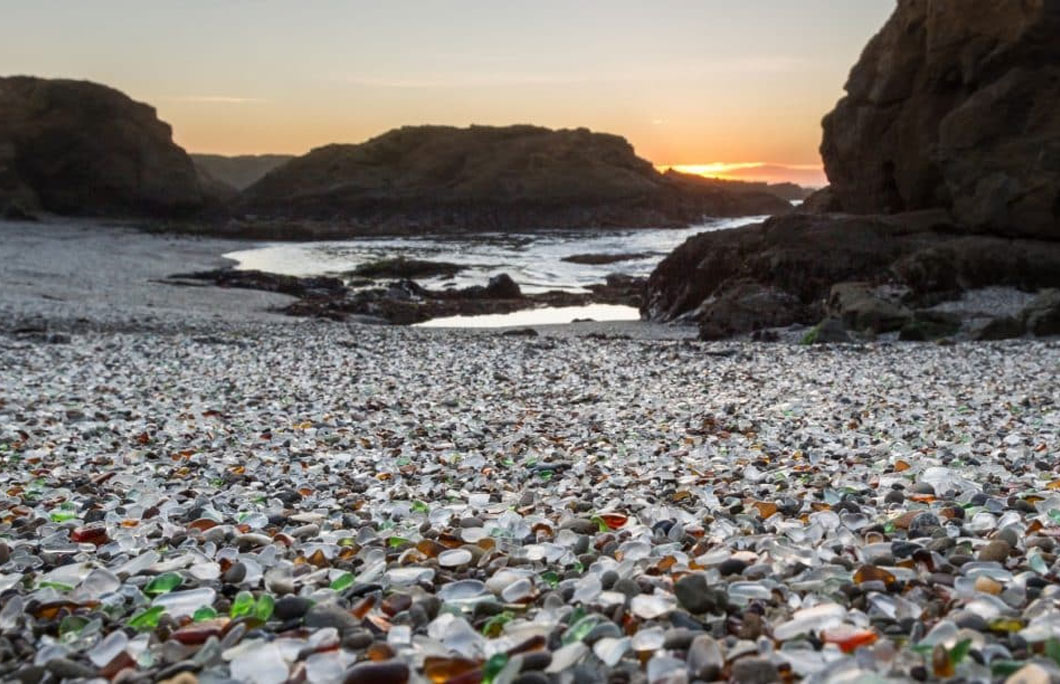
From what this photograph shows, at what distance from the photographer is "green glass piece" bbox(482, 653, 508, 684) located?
2.35 metres

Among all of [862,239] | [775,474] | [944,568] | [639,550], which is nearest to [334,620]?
[639,550]

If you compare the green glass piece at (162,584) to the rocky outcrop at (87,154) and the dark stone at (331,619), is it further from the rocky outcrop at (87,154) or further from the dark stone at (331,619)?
the rocky outcrop at (87,154)

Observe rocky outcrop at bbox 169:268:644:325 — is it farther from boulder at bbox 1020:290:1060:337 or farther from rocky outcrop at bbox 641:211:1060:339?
boulder at bbox 1020:290:1060:337

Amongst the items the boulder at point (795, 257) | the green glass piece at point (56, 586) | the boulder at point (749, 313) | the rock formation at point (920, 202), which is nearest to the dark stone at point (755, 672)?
the green glass piece at point (56, 586)

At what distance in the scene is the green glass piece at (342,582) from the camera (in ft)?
10.3

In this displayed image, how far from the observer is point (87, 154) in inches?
2753

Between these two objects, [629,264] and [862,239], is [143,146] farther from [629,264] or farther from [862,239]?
[862,239]

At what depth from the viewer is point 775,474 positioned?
5230 mm

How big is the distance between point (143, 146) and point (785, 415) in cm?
7534

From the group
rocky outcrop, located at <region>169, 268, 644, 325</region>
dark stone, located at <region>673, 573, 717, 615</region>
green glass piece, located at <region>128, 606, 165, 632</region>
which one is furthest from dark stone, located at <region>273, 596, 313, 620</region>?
rocky outcrop, located at <region>169, 268, 644, 325</region>

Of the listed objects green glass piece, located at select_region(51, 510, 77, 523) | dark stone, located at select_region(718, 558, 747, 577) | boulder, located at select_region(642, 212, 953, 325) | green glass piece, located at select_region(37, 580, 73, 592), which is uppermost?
boulder, located at select_region(642, 212, 953, 325)

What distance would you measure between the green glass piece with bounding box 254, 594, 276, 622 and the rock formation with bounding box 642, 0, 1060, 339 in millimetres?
15327

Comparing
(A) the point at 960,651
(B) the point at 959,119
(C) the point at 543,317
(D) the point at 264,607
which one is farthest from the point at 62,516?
(B) the point at 959,119

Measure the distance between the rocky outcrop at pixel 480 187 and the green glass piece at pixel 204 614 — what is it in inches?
2364
